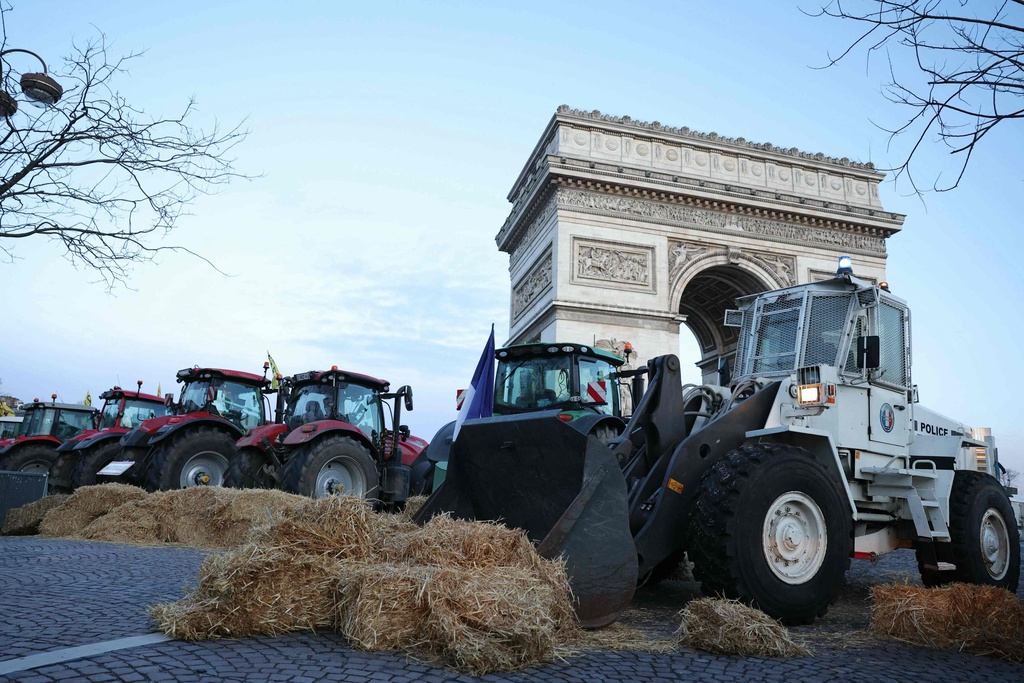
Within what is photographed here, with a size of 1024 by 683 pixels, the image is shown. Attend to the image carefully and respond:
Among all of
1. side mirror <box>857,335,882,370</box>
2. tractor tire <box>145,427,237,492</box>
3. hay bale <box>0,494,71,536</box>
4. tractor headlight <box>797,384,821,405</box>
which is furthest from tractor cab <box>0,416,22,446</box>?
side mirror <box>857,335,882,370</box>

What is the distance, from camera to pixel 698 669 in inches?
128

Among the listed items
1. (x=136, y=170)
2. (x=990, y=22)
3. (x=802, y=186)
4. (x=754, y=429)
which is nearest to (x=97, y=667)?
(x=136, y=170)

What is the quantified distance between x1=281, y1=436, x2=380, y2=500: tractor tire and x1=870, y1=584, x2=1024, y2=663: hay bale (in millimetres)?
5554

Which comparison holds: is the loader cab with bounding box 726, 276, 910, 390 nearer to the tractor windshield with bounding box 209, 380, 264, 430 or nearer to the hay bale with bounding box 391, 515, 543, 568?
the hay bale with bounding box 391, 515, 543, 568

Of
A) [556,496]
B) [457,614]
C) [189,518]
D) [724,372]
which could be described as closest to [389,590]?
[457,614]

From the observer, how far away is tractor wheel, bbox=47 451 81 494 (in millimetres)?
12195

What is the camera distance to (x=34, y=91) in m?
4.64

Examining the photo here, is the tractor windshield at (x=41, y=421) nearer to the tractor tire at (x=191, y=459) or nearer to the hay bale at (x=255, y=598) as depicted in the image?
the tractor tire at (x=191, y=459)

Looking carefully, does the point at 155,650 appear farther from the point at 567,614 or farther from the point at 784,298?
the point at 784,298

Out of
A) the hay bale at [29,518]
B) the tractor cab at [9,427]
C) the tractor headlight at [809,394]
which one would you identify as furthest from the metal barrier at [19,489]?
the tractor cab at [9,427]

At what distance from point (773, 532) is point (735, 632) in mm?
859

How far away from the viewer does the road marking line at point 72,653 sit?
278 cm

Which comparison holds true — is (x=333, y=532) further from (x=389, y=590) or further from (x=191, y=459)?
(x=191, y=459)

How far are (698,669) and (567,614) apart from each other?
0.62 m
